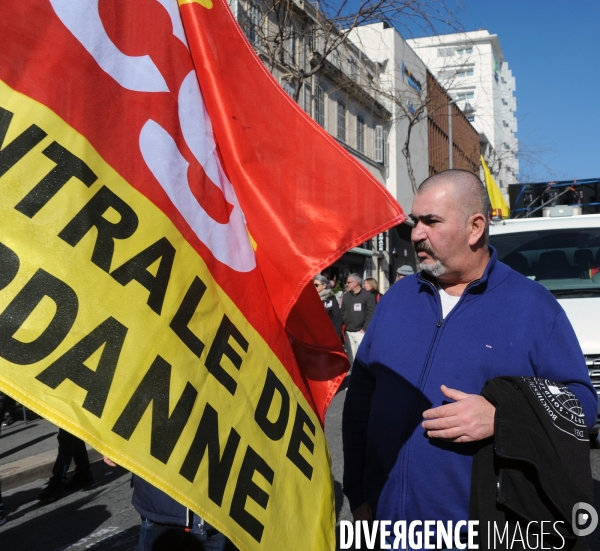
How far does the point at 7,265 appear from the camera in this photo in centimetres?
135

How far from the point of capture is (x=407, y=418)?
7.89 ft

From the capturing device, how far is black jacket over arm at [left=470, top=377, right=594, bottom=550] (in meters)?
2.02

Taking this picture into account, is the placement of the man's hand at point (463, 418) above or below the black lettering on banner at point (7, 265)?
below

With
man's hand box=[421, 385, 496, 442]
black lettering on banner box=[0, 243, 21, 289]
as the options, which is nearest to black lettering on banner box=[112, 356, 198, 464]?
black lettering on banner box=[0, 243, 21, 289]

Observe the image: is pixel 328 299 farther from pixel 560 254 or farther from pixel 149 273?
pixel 149 273

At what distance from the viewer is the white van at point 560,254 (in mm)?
6377

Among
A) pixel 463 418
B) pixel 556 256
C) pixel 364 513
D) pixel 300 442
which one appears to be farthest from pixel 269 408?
pixel 556 256

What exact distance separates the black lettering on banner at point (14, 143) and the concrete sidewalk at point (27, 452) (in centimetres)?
581

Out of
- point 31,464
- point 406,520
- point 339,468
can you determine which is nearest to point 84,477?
point 31,464

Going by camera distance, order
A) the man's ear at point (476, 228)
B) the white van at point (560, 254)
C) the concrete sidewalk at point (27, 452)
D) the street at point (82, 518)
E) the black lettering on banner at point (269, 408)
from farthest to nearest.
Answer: the concrete sidewalk at point (27, 452) → the white van at point (560, 254) → the street at point (82, 518) → the man's ear at point (476, 228) → the black lettering on banner at point (269, 408)

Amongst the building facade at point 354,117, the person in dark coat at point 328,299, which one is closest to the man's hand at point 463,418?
the person in dark coat at point 328,299

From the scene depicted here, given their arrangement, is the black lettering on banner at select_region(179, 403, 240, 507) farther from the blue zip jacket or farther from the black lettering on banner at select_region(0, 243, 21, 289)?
the blue zip jacket

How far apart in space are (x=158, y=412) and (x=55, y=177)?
55cm

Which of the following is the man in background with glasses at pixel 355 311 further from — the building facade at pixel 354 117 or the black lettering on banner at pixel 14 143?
the black lettering on banner at pixel 14 143
